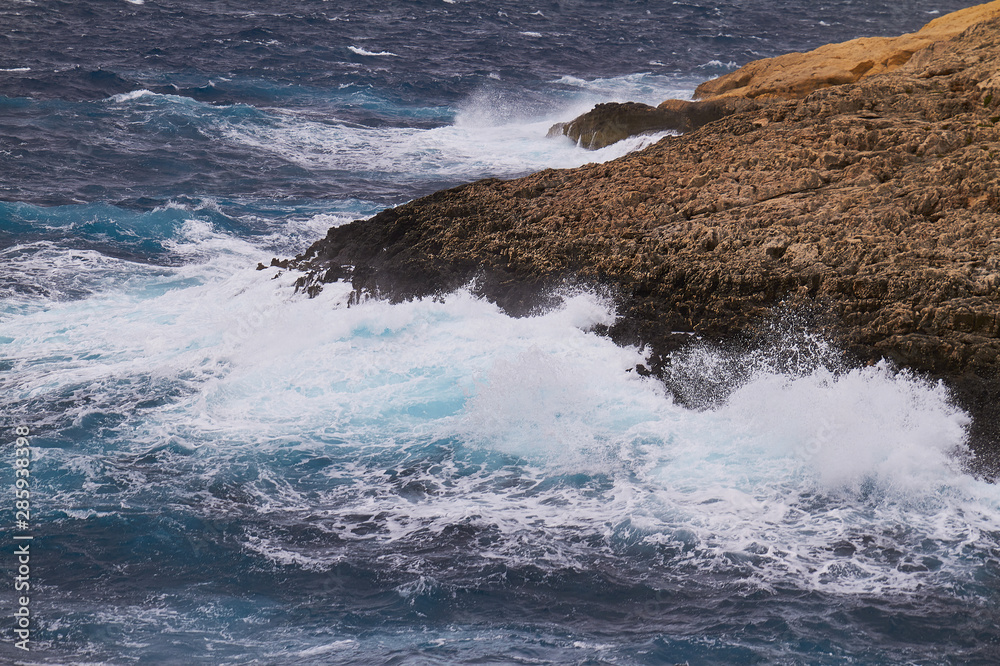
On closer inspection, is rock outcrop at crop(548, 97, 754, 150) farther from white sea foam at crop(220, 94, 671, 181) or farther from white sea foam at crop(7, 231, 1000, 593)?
white sea foam at crop(7, 231, 1000, 593)

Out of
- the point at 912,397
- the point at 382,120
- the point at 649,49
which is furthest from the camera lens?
the point at 649,49

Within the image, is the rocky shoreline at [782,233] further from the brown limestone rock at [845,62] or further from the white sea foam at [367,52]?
the white sea foam at [367,52]

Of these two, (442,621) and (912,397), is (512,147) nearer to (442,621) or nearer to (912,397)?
(912,397)

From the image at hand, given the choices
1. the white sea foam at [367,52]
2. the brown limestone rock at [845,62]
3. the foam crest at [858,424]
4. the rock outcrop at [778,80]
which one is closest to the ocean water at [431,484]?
the foam crest at [858,424]

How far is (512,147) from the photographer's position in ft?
88.6

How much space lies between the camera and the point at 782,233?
1219cm

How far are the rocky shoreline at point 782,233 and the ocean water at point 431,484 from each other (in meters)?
0.41

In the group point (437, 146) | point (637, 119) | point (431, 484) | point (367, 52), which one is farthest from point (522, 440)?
point (367, 52)

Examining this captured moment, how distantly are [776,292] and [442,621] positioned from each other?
6110 millimetres

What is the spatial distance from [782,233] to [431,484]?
573 centimetres

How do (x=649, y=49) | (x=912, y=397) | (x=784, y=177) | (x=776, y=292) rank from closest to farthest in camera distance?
(x=912, y=397)
(x=776, y=292)
(x=784, y=177)
(x=649, y=49)

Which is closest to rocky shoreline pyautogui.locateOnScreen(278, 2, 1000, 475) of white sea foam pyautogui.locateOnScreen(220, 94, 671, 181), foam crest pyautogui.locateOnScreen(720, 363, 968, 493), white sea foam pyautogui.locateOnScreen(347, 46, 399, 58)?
foam crest pyautogui.locateOnScreen(720, 363, 968, 493)

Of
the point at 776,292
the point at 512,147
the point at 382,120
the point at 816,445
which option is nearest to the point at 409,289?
the point at 776,292

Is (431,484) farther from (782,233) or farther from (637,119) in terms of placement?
(637,119)
